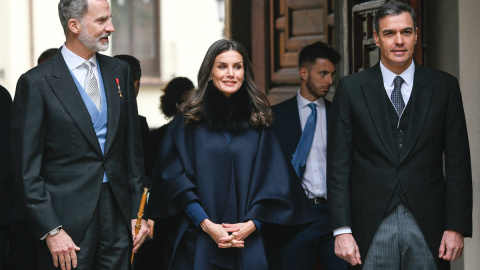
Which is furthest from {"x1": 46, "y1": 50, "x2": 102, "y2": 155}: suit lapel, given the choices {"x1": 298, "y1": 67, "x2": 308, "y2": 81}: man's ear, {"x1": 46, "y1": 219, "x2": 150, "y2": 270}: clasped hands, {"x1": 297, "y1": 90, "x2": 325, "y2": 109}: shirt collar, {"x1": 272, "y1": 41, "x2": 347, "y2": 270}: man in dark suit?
{"x1": 298, "y1": 67, "x2": 308, "y2": 81}: man's ear

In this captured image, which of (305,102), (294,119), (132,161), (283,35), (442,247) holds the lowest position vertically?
(442,247)

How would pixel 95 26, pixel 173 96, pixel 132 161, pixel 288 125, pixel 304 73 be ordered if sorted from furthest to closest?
pixel 173 96 < pixel 304 73 < pixel 288 125 < pixel 132 161 < pixel 95 26

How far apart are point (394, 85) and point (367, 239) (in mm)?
734

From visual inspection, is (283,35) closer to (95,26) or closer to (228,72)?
(228,72)

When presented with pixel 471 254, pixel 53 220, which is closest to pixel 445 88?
pixel 471 254

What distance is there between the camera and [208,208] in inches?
169

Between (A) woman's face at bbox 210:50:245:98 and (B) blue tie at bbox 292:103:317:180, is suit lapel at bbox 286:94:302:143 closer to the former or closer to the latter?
(B) blue tie at bbox 292:103:317:180

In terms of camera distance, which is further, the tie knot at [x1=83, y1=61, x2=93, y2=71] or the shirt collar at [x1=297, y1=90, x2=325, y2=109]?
the shirt collar at [x1=297, y1=90, x2=325, y2=109]

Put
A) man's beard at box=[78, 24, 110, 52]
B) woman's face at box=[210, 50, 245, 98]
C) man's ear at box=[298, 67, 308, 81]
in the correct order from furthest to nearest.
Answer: man's ear at box=[298, 67, 308, 81] → woman's face at box=[210, 50, 245, 98] → man's beard at box=[78, 24, 110, 52]

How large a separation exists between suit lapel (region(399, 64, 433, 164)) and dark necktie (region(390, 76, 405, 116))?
0.05 meters

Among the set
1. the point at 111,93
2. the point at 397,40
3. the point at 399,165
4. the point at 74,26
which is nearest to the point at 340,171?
the point at 399,165

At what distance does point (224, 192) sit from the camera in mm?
4316

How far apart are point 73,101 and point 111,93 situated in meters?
0.21

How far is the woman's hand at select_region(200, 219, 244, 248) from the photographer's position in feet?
13.7
